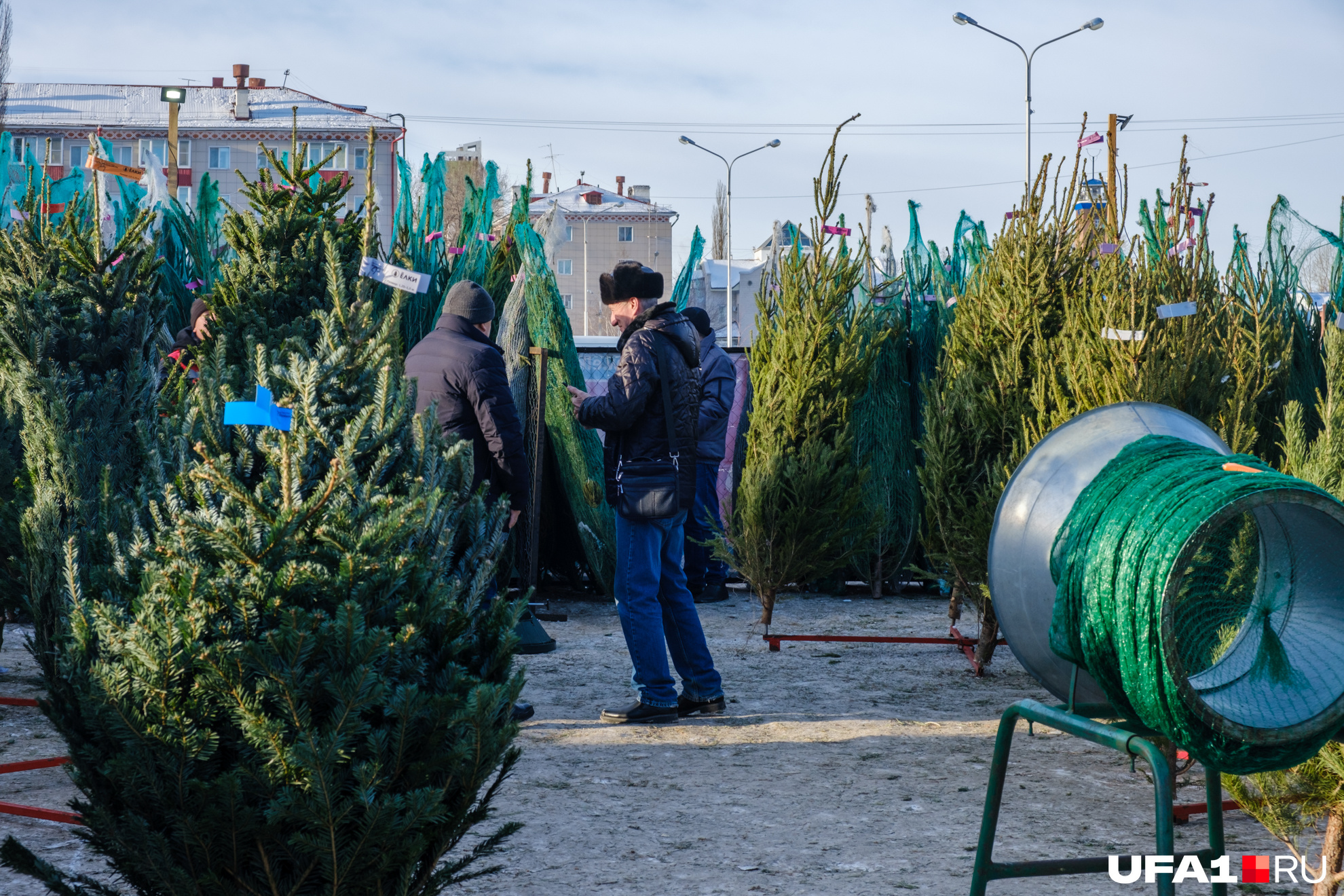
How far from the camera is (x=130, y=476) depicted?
4.69 metres

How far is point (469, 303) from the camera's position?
17.8 ft

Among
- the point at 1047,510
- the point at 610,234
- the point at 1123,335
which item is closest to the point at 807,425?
the point at 1123,335

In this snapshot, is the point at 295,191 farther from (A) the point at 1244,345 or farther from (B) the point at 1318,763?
(A) the point at 1244,345

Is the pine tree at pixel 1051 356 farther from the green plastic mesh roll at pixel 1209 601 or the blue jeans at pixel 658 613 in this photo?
the green plastic mesh roll at pixel 1209 601

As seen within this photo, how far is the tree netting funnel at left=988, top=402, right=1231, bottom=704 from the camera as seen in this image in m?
2.74

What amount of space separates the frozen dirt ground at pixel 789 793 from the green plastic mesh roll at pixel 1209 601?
1097 millimetres

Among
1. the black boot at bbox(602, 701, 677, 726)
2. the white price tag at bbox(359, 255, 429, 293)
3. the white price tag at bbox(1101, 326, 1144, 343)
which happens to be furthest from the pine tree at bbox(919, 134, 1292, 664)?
the white price tag at bbox(359, 255, 429, 293)

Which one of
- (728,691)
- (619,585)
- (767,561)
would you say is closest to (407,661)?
(619,585)

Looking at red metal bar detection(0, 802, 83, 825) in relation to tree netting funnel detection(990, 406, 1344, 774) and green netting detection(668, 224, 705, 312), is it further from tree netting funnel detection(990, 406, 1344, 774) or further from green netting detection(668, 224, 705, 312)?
green netting detection(668, 224, 705, 312)

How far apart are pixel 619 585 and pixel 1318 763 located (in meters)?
2.83

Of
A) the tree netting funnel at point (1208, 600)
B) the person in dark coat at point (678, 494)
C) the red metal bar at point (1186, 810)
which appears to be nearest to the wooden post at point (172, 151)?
the person in dark coat at point (678, 494)

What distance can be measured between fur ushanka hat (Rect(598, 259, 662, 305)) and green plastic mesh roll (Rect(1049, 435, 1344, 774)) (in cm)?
285

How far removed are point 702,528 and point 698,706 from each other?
9.93ft

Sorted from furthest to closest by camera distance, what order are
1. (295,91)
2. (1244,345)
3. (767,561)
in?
(295,91)
(1244,345)
(767,561)
